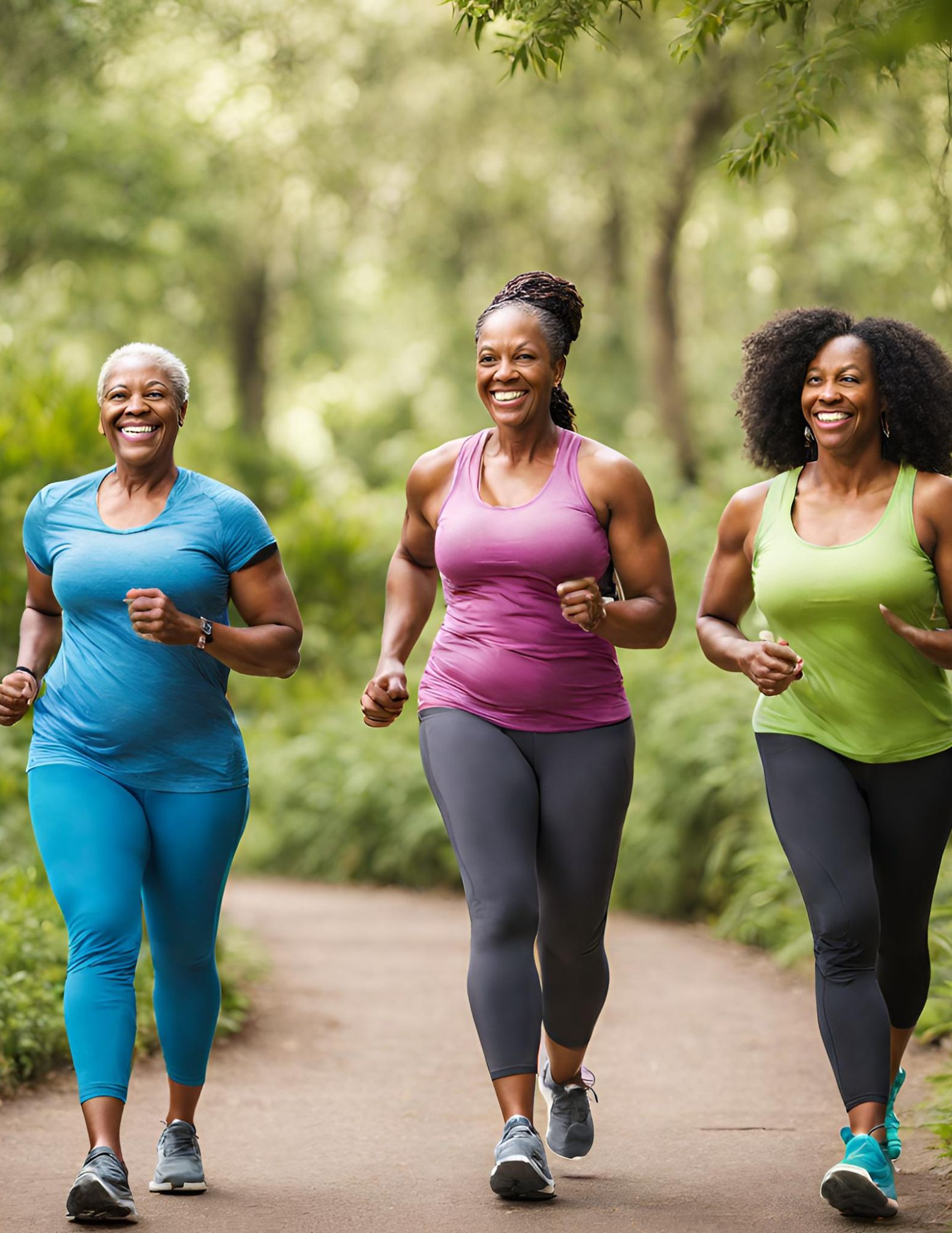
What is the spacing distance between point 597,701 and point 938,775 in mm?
994

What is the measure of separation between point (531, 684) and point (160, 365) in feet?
4.74

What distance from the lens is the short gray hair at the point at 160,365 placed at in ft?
16.2

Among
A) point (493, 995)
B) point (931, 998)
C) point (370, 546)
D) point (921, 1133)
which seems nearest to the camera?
point (493, 995)

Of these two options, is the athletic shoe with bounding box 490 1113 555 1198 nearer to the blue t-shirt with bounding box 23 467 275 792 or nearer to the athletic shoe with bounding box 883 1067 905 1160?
the athletic shoe with bounding box 883 1067 905 1160

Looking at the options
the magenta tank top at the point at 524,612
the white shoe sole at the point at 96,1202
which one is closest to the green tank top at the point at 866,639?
the magenta tank top at the point at 524,612

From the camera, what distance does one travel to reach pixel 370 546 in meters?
20.0

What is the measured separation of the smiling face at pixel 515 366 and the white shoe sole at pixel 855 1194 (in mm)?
2262

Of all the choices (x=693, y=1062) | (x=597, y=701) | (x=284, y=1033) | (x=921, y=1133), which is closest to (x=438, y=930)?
(x=284, y=1033)

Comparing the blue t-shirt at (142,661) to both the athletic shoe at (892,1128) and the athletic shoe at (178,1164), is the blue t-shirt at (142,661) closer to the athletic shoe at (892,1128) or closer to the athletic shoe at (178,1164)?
the athletic shoe at (178,1164)

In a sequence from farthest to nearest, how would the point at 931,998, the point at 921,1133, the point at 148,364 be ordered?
1. the point at 931,998
2. the point at 921,1133
3. the point at 148,364

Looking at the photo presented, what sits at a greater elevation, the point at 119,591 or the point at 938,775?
the point at 119,591

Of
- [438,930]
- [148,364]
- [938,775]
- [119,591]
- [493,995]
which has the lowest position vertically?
[438,930]

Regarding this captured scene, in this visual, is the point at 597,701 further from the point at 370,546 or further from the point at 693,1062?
the point at 370,546

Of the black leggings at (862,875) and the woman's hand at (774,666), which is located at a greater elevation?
the woman's hand at (774,666)
